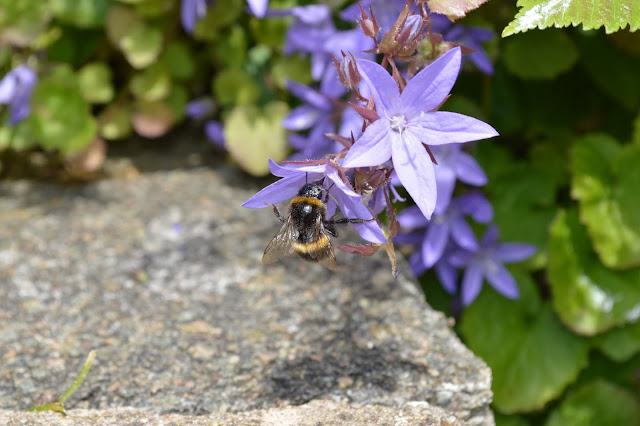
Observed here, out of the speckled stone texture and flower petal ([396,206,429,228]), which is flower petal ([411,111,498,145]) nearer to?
the speckled stone texture

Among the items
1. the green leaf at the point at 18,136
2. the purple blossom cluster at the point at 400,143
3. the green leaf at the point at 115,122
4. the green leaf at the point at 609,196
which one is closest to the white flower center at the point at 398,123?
the purple blossom cluster at the point at 400,143

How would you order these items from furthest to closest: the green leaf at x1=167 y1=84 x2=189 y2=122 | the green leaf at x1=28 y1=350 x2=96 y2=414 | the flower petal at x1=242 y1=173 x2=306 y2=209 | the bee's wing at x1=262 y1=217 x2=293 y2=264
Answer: the green leaf at x1=167 y1=84 x2=189 y2=122 < the green leaf at x1=28 y1=350 x2=96 y2=414 < the bee's wing at x1=262 y1=217 x2=293 y2=264 < the flower petal at x1=242 y1=173 x2=306 y2=209

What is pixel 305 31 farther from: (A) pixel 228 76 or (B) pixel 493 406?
(B) pixel 493 406

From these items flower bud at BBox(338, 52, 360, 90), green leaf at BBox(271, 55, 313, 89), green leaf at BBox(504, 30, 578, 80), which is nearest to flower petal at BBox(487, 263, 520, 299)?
green leaf at BBox(504, 30, 578, 80)

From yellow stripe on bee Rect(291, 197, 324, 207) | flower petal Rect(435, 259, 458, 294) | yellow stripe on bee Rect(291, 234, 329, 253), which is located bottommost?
flower petal Rect(435, 259, 458, 294)

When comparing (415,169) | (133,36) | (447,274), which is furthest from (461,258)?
(133,36)

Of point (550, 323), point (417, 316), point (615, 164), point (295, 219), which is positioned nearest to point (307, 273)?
point (417, 316)

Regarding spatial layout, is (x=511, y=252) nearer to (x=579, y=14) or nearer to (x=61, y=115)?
(x=579, y=14)
